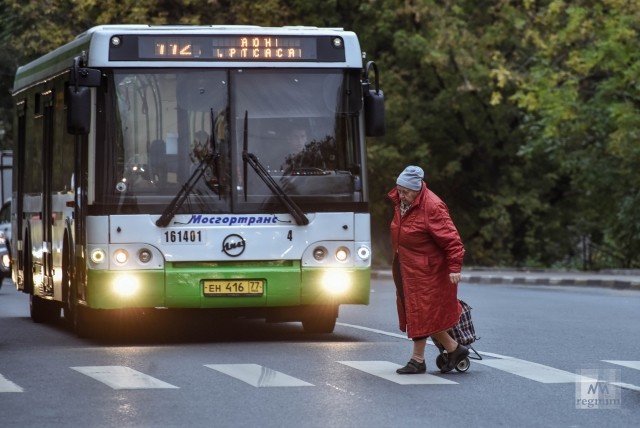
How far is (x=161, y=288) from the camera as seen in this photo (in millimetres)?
16344

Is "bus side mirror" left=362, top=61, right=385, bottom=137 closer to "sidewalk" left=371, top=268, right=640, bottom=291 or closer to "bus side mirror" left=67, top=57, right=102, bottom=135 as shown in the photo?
"bus side mirror" left=67, top=57, right=102, bottom=135

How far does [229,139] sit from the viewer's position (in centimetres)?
1655

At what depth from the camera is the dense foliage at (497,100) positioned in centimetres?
3856

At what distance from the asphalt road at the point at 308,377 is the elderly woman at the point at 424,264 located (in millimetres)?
371

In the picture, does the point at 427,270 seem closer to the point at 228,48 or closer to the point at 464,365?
the point at 464,365

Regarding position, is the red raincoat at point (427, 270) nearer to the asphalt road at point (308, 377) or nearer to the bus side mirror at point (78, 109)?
the asphalt road at point (308, 377)

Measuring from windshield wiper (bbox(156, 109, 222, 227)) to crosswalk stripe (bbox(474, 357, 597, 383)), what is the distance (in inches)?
132

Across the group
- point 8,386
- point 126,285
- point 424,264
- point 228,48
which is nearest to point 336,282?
point 126,285

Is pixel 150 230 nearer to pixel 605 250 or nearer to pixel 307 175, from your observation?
pixel 307 175

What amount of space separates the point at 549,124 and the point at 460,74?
4597 mm

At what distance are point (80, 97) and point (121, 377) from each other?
151 inches

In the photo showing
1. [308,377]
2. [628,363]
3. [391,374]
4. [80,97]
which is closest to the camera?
[308,377]

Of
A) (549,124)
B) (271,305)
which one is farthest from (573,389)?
(549,124)

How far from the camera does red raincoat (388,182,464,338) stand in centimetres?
1320
